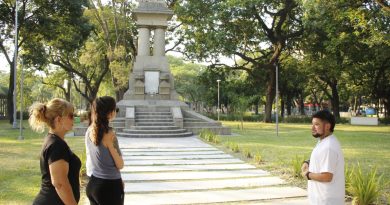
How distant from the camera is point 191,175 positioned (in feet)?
27.1

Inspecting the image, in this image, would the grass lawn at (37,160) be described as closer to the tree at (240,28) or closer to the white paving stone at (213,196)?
the white paving stone at (213,196)

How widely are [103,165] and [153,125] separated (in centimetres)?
1459

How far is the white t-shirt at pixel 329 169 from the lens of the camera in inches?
129

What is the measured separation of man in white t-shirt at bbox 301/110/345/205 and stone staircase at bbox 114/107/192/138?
1354 centimetres

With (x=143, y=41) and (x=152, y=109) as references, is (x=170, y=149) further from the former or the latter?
(x=143, y=41)

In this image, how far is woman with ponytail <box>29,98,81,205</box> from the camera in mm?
2805

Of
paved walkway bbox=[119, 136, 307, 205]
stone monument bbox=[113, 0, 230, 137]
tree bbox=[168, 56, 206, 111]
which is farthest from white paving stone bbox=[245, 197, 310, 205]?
tree bbox=[168, 56, 206, 111]

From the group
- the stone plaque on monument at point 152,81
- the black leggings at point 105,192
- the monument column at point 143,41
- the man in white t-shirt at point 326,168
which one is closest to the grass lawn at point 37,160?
the black leggings at point 105,192

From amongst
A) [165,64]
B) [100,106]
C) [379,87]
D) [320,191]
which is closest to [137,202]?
[100,106]

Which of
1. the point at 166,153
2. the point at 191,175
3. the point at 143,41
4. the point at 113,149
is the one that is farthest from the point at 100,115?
the point at 143,41

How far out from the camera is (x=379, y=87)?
3409 centimetres

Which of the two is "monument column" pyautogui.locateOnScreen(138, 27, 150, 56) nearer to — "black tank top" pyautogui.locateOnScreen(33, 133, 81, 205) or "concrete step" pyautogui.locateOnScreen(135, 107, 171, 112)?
"concrete step" pyautogui.locateOnScreen(135, 107, 171, 112)

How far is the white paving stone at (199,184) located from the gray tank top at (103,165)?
327 cm

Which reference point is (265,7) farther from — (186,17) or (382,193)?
(382,193)
